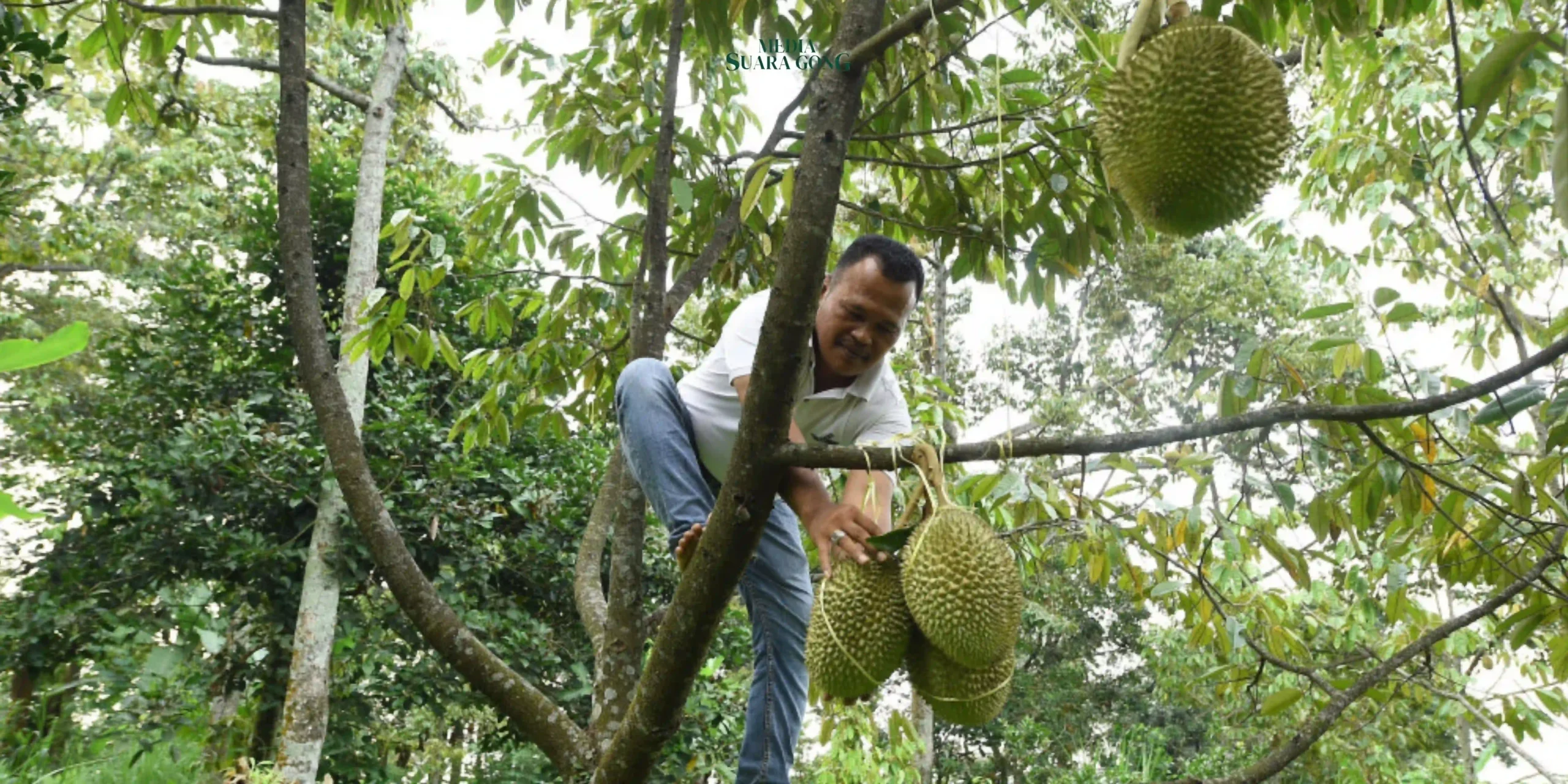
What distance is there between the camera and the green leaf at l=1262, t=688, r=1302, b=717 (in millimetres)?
1985

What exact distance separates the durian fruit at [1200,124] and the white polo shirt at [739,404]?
762 millimetres

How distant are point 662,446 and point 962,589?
73 centimetres

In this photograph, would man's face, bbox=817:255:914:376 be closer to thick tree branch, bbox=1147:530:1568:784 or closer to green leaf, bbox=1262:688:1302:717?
thick tree branch, bbox=1147:530:1568:784

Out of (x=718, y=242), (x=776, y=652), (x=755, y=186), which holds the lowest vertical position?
(x=776, y=652)

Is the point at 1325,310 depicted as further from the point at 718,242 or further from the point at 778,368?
the point at 718,242

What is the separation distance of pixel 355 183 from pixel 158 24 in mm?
2591

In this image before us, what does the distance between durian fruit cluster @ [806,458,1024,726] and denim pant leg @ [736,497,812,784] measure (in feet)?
1.66

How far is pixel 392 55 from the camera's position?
4.94 m

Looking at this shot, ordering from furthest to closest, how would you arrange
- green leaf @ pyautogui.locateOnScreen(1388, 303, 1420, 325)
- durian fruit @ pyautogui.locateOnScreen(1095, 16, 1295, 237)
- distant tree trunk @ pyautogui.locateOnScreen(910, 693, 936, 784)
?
1. distant tree trunk @ pyautogui.locateOnScreen(910, 693, 936, 784)
2. green leaf @ pyautogui.locateOnScreen(1388, 303, 1420, 325)
3. durian fruit @ pyautogui.locateOnScreen(1095, 16, 1295, 237)

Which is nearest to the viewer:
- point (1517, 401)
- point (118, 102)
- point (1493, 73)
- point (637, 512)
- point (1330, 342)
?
point (1493, 73)

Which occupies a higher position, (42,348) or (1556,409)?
(1556,409)

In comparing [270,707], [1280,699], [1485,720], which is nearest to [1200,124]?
[1280,699]

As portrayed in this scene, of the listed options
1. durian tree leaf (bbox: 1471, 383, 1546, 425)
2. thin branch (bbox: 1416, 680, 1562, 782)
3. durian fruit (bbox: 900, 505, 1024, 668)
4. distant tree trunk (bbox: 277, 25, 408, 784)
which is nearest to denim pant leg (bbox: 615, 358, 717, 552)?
durian fruit (bbox: 900, 505, 1024, 668)

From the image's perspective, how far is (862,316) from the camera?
161 centimetres
